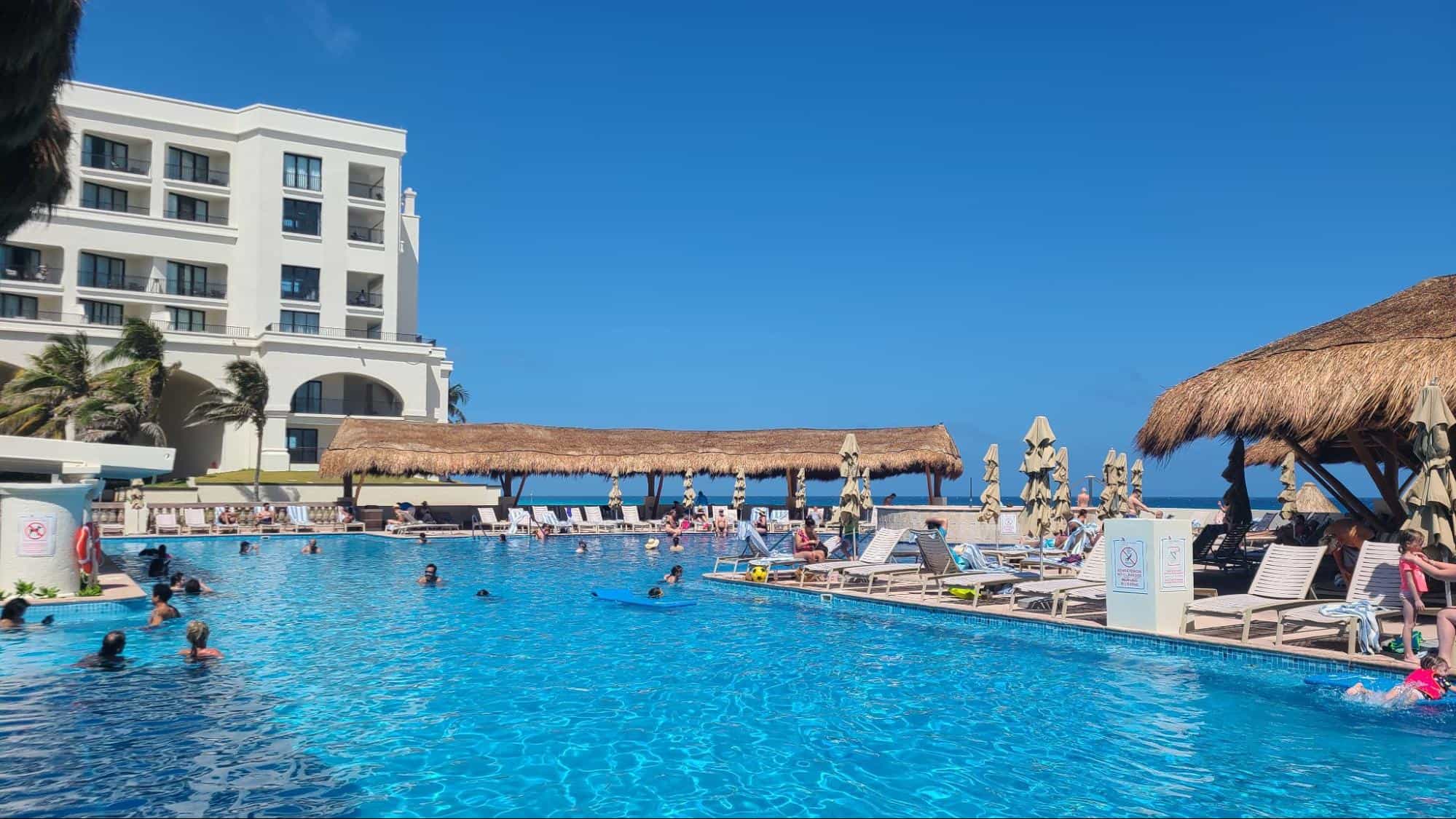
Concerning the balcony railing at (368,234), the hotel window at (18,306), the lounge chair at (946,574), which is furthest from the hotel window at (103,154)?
the lounge chair at (946,574)

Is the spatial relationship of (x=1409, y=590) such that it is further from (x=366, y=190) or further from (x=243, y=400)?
(x=366, y=190)

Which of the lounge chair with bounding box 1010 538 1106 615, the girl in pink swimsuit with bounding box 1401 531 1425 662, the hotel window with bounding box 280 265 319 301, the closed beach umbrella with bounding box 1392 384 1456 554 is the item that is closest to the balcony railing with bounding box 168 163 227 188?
the hotel window with bounding box 280 265 319 301

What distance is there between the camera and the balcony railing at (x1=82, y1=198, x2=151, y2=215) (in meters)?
40.5

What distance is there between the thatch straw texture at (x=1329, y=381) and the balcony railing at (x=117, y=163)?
4161 centimetres

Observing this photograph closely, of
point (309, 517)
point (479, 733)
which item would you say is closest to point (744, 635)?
point (479, 733)

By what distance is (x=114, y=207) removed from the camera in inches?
1626

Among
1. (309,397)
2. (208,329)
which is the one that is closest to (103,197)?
(208,329)

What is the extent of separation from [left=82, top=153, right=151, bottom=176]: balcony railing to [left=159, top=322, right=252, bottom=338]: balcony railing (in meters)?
6.28

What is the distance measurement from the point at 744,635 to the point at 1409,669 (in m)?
6.28

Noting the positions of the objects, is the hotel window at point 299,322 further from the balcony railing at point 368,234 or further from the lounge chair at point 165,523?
the lounge chair at point 165,523

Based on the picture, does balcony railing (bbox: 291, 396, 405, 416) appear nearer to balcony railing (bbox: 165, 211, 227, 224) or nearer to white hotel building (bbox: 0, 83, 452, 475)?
white hotel building (bbox: 0, 83, 452, 475)

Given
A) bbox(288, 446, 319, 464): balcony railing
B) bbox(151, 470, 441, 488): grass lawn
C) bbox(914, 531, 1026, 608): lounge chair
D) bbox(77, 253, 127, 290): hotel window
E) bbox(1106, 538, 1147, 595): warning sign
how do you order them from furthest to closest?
bbox(288, 446, 319, 464): balcony railing → bbox(77, 253, 127, 290): hotel window → bbox(151, 470, 441, 488): grass lawn → bbox(914, 531, 1026, 608): lounge chair → bbox(1106, 538, 1147, 595): warning sign

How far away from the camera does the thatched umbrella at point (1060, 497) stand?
15781 mm

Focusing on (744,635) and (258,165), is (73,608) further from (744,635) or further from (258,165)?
(258,165)
